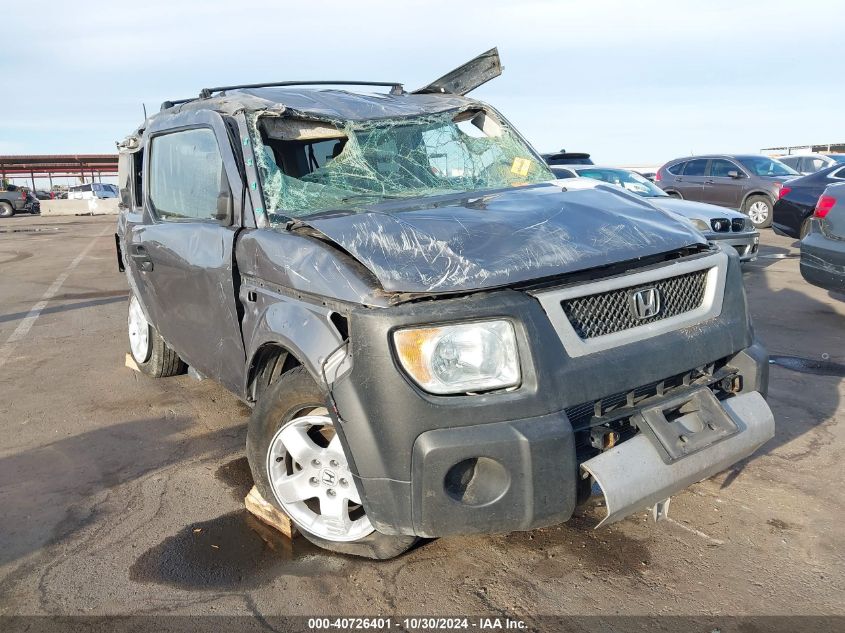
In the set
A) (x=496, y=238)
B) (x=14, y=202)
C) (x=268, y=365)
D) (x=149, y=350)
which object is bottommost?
(x=14, y=202)

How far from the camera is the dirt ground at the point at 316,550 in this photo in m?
2.63

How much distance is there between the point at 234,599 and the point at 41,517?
131 centimetres

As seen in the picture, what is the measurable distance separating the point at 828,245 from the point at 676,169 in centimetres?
1051

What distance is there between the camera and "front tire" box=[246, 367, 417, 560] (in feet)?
9.12

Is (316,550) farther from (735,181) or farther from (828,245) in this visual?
(735,181)

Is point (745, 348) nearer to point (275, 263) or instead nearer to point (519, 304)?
point (519, 304)

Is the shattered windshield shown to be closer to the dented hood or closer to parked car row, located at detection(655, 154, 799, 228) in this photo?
the dented hood

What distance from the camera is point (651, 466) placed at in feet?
8.14

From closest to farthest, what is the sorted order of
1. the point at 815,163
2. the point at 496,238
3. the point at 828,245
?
1. the point at 496,238
2. the point at 828,245
3. the point at 815,163

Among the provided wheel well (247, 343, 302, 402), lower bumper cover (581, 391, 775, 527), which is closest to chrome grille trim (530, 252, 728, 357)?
lower bumper cover (581, 391, 775, 527)

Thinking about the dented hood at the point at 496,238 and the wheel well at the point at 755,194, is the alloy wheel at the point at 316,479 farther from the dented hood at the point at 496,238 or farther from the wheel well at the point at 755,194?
the wheel well at the point at 755,194

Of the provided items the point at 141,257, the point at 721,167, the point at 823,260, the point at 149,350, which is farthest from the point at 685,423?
the point at 721,167

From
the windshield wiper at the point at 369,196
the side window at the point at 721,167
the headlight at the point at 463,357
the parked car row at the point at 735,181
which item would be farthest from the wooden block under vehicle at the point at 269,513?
the side window at the point at 721,167

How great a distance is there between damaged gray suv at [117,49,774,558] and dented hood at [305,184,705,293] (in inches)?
0.4
